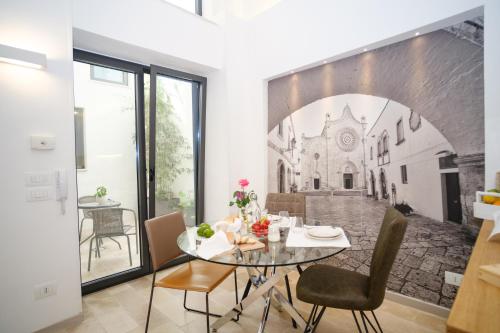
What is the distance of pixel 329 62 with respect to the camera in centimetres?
306

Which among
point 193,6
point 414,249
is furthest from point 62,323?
point 193,6

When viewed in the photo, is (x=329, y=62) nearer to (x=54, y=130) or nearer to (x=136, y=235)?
(x=54, y=130)

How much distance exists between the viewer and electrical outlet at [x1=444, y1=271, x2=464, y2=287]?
2.21 metres

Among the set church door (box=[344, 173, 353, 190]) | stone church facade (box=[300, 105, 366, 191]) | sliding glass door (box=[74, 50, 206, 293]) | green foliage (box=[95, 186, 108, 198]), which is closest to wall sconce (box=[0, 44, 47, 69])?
sliding glass door (box=[74, 50, 206, 293])

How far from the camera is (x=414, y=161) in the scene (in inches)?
96.9

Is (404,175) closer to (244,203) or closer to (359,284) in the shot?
(359,284)

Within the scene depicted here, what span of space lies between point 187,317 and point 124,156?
1889 mm

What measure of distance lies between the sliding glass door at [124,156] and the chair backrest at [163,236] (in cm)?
100

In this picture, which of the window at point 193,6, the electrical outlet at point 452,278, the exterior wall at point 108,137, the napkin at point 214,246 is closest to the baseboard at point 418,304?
the electrical outlet at point 452,278

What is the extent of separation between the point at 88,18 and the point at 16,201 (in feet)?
5.66

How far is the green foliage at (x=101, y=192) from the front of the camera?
2.97 meters

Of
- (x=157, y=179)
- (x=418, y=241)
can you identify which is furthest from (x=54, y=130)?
(x=418, y=241)

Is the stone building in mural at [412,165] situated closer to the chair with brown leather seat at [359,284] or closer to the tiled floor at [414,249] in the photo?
the tiled floor at [414,249]

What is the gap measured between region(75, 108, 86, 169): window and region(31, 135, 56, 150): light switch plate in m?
0.64
